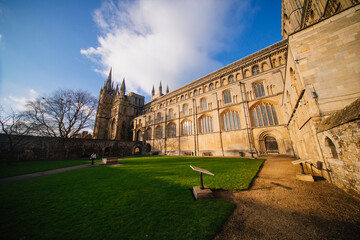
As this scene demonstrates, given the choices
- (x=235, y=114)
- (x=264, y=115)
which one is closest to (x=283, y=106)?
(x=264, y=115)

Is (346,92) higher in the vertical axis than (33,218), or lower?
higher

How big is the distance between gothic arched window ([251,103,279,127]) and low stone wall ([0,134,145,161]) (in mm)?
27073

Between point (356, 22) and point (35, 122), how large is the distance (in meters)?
30.1

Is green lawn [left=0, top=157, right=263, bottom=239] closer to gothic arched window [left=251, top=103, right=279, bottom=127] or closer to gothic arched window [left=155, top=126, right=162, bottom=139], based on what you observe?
gothic arched window [left=251, top=103, right=279, bottom=127]

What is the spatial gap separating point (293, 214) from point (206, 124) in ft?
65.4

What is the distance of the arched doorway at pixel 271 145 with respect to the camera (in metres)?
15.3

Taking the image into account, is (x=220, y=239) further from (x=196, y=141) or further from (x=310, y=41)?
(x=196, y=141)

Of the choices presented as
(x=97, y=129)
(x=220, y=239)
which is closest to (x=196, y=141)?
(x=220, y=239)

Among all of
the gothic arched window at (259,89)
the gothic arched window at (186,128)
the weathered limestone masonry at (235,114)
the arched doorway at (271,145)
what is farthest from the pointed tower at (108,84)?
the arched doorway at (271,145)

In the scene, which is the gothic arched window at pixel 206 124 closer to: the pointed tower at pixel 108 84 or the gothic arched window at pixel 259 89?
the gothic arched window at pixel 259 89

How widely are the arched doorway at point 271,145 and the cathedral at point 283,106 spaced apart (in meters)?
0.13

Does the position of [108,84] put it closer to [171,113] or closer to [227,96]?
[171,113]

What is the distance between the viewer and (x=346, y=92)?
15.5ft

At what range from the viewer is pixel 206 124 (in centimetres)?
2248
